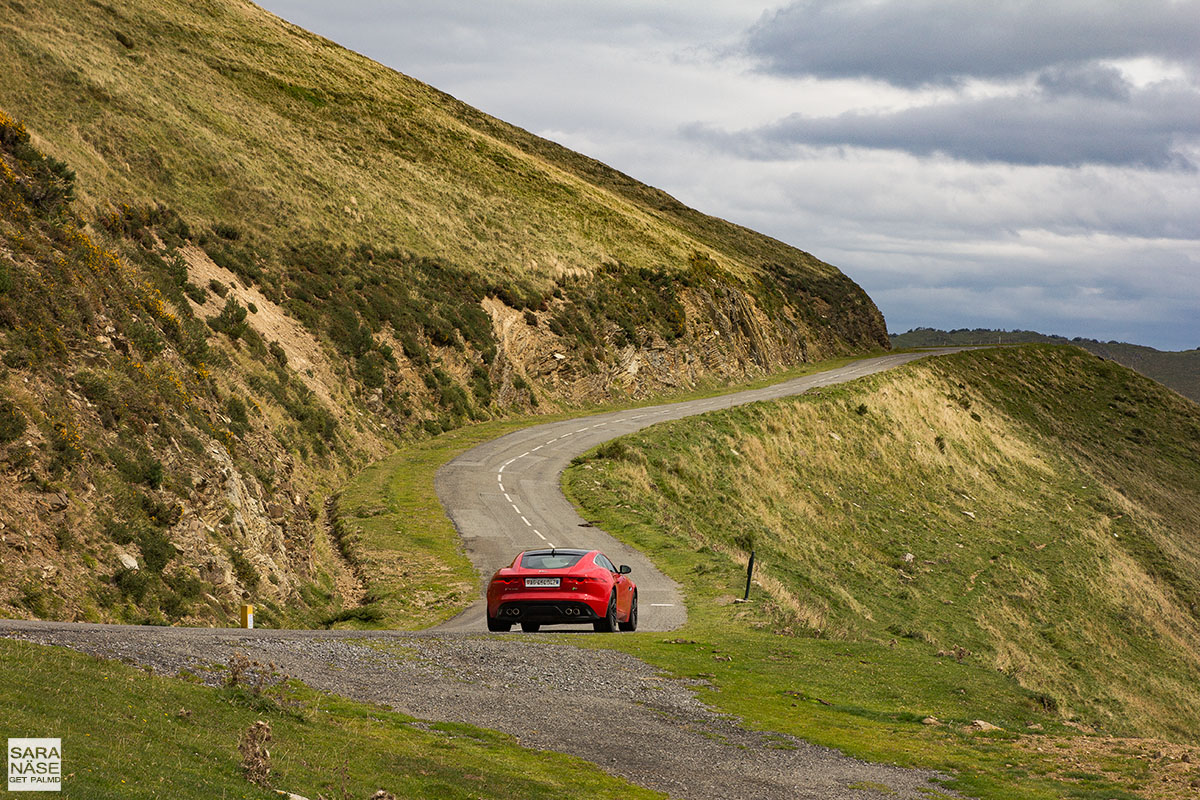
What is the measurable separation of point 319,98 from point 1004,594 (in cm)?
5887

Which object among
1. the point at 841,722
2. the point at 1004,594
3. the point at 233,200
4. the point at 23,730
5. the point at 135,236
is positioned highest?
the point at 233,200

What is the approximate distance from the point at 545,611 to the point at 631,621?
10.3ft

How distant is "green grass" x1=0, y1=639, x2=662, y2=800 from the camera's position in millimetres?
7684

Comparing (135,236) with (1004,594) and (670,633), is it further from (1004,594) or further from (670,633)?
(1004,594)

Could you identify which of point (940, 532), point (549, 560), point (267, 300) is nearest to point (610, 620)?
point (549, 560)

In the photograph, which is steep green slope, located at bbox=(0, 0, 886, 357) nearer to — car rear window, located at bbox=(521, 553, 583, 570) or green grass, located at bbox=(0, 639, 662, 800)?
car rear window, located at bbox=(521, 553, 583, 570)

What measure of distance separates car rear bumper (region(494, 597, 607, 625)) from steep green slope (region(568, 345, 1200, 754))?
17.0 feet

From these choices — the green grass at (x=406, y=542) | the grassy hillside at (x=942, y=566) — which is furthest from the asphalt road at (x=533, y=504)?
the grassy hillside at (x=942, y=566)

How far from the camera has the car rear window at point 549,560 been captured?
19.4 meters

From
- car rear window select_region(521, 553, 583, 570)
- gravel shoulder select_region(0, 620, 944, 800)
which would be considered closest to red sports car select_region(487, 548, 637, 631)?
car rear window select_region(521, 553, 583, 570)

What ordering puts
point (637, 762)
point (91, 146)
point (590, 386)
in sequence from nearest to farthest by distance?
point (637, 762) → point (91, 146) → point (590, 386)

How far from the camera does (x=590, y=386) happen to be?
62.4 metres

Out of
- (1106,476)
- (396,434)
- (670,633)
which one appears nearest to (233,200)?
(396,434)

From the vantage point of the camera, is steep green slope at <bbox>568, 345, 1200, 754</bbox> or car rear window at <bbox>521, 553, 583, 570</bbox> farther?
steep green slope at <bbox>568, 345, 1200, 754</bbox>
